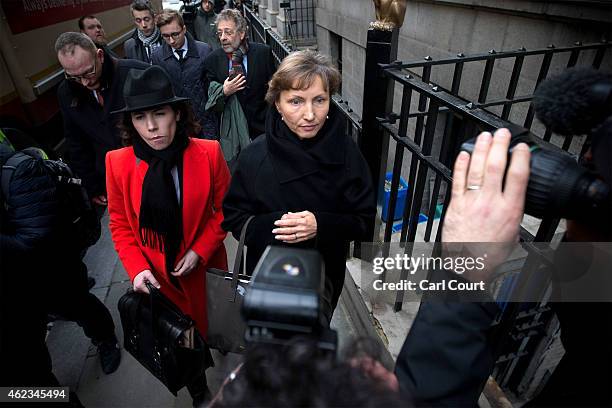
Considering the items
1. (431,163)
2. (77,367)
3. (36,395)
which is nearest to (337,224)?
(431,163)

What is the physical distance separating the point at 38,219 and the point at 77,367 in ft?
5.01

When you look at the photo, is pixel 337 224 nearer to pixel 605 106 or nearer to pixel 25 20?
pixel 605 106

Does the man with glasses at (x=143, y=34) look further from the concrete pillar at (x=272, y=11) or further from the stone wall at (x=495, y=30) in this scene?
the concrete pillar at (x=272, y=11)

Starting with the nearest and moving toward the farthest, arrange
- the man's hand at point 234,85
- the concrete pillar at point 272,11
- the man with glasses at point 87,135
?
the man with glasses at point 87,135
the man's hand at point 234,85
the concrete pillar at point 272,11

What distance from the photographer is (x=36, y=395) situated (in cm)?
202

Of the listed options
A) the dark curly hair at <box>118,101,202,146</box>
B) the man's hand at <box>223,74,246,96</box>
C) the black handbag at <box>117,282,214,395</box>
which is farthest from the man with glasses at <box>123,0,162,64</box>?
the black handbag at <box>117,282,214,395</box>

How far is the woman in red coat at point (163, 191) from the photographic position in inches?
79.4

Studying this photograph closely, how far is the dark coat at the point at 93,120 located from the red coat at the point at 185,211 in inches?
45.0

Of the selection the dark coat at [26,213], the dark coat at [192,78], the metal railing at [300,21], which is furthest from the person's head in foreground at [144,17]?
the metal railing at [300,21]

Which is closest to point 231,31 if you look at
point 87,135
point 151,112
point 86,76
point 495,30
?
point 86,76

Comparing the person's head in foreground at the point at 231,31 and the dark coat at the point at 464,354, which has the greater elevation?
the person's head in foreground at the point at 231,31

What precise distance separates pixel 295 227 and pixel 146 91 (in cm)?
111

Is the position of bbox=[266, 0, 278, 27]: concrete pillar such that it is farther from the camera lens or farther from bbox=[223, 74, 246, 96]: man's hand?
the camera lens

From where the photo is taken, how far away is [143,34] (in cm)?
487
